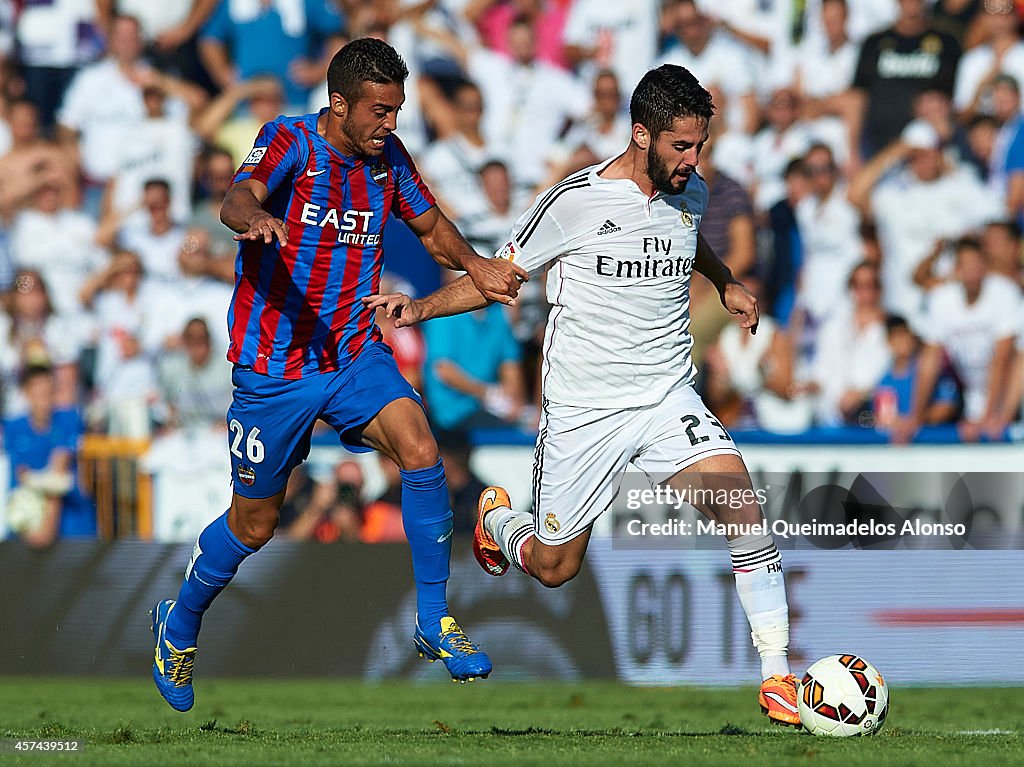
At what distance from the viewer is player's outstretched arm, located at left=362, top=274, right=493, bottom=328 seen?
21.3 feet

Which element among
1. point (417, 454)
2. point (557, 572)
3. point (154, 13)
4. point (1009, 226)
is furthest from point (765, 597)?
point (154, 13)

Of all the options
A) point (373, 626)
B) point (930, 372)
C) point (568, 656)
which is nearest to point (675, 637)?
point (568, 656)

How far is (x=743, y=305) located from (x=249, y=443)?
240 centimetres

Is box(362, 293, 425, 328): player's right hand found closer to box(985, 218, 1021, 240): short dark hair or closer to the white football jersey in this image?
the white football jersey

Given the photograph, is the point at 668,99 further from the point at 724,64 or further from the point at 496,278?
the point at 724,64

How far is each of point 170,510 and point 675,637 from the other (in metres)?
3.87

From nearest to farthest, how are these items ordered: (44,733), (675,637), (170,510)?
(44,733) < (675,637) < (170,510)

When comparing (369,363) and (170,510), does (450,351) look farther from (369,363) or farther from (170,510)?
(369,363)

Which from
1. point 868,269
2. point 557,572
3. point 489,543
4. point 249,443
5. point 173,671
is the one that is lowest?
point 173,671

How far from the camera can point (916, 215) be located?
12398 millimetres

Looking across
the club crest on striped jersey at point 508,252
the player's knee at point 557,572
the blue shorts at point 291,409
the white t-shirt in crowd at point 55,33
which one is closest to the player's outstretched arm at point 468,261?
the club crest on striped jersey at point 508,252

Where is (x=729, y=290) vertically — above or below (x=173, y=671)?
above

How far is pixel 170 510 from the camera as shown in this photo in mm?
10938

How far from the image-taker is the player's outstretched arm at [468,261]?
6.62 meters
